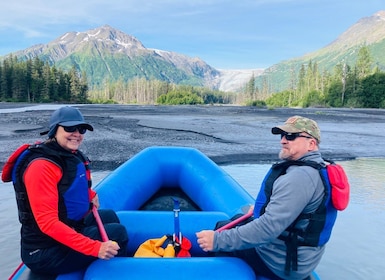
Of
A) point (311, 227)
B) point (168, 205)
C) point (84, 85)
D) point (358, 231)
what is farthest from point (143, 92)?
point (311, 227)

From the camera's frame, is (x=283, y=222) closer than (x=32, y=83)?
Yes

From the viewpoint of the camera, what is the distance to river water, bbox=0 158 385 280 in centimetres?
383

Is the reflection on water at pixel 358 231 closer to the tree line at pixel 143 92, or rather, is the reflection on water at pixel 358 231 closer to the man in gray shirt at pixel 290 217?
the man in gray shirt at pixel 290 217

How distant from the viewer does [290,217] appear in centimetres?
210

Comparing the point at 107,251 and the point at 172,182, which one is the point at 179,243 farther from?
the point at 172,182

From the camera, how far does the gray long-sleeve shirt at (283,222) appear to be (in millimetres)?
2080

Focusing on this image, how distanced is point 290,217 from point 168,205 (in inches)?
125

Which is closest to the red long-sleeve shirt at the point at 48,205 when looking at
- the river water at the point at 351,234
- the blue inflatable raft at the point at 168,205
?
the blue inflatable raft at the point at 168,205

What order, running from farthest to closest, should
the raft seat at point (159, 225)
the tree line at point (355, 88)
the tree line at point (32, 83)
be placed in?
the tree line at point (32, 83) → the tree line at point (355, 88) → the raft seat at point (159, 225)

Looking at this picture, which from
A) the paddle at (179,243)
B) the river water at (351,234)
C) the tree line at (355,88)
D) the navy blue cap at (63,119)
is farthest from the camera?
the tree line at (355,88)

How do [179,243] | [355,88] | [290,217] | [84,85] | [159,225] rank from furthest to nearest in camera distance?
[84,85]
[355,88]
[159,225]
[179,243]
[290,217]

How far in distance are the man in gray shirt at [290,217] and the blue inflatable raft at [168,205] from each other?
0.19m

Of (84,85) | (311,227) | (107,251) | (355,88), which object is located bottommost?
(107,251)

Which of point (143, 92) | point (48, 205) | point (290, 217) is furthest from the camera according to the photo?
point (143, 92)
